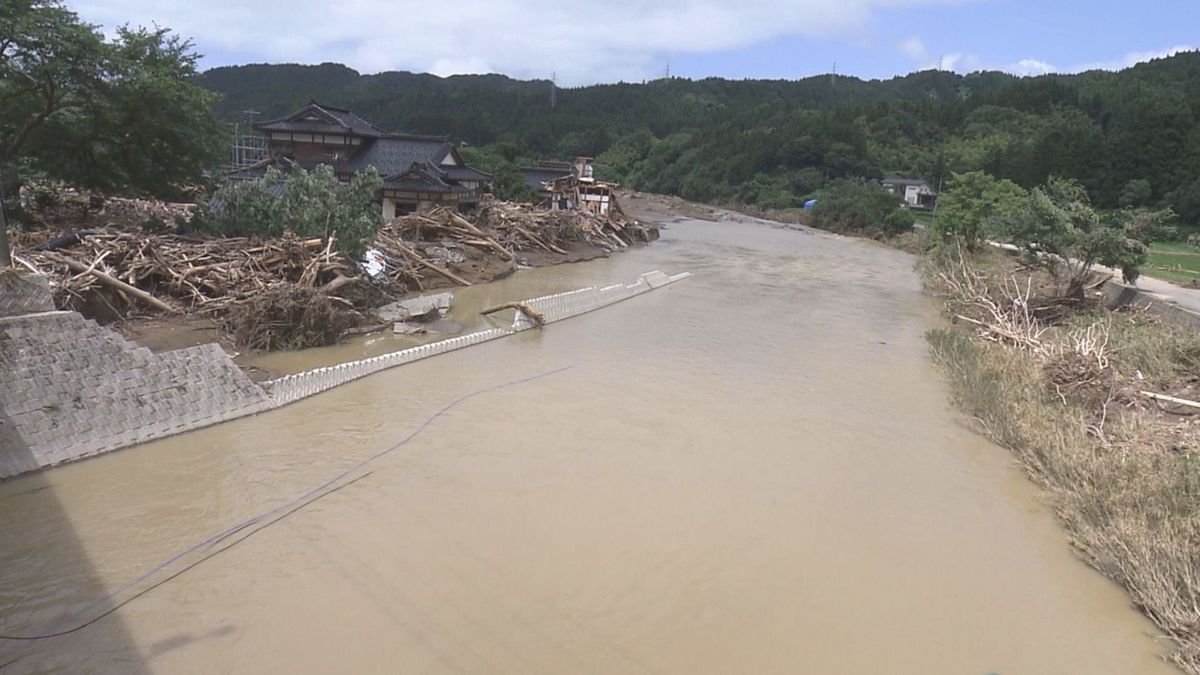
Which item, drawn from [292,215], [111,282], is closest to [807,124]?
[292,215]

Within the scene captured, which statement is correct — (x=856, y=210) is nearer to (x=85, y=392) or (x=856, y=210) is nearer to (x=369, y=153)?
(x=369, y=153)

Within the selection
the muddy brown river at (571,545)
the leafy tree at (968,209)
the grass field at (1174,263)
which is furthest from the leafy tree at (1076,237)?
the leafy tree at (968,209)

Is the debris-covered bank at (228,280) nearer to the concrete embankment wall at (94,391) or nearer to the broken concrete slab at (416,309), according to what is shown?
the broken concrete slab at (416,309)

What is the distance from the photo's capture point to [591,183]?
3931 centimetres

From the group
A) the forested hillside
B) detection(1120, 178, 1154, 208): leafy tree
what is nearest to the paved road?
detection(1120, 178, 1154, 208): leafy tree

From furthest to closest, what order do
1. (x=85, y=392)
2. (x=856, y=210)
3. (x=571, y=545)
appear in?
(x=856, y=210) → (x=85, y=392) → (x=571, y=545)

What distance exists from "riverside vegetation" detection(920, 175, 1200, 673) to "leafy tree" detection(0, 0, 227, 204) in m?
15.7

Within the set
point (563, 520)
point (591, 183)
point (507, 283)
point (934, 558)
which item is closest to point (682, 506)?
point (563, 520)

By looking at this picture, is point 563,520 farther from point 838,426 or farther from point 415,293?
point 415,293

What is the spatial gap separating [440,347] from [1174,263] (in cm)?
2411

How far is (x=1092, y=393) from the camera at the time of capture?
923 centimetres

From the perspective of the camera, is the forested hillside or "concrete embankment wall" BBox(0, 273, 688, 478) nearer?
"concrete embankment wall" BBox(0, 273, 688, 478)

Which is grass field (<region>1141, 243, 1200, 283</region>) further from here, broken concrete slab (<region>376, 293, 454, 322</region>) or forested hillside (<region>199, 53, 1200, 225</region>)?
broken concrete slab (<region>376, 293, 454, 322</region>)

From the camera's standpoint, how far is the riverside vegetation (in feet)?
18.7
